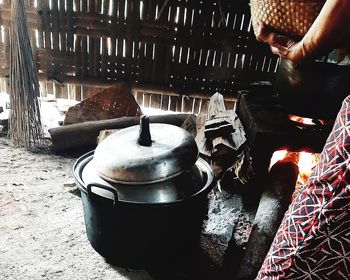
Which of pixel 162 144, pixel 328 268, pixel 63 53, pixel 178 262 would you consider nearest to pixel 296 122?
pixel 162 144

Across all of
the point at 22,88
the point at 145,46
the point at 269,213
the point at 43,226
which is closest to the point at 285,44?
the point at 269,213

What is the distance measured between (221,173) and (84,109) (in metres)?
2.46

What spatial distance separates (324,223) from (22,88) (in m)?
4.35

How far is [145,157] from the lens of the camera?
2686 mm

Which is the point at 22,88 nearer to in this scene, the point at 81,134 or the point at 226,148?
the point at 81,134

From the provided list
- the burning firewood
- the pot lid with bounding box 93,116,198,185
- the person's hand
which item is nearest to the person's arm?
the person's hand

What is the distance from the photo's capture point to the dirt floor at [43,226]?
3.09 meters

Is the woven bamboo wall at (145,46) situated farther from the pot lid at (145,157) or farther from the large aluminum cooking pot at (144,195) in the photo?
the pot lid at (145,157)

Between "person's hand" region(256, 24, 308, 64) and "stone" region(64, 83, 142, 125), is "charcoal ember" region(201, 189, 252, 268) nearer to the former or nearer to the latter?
"person's hand" region(256, 24, 308, 64)

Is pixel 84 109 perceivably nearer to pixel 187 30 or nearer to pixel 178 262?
pixel 187 30

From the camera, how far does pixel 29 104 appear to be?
4.86 m

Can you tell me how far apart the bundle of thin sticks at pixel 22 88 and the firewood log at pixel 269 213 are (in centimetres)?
329

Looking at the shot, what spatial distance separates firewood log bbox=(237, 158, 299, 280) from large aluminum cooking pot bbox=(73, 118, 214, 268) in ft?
1.67

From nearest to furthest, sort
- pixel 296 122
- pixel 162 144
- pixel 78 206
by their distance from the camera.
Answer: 1. pixel 162 144
2. pixel 296 122
3. pixel 78 206
